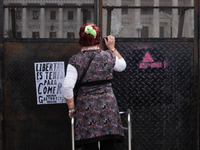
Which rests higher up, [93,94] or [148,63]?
[148,63]

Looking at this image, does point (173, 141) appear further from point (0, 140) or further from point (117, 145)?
point (0, 140)

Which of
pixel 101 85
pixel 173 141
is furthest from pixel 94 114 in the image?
pixel 173 141

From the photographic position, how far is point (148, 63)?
11.5ft

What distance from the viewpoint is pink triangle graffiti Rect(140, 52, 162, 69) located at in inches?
138

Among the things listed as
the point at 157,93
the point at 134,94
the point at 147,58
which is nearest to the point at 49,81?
the point at 134,94

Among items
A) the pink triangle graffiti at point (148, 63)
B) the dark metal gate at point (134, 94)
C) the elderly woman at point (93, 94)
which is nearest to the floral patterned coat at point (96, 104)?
the elderly woman at point (93, 94)

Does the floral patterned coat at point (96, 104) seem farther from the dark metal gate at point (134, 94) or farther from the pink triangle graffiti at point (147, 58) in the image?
the pink triangle graffiti at point (147, 58)

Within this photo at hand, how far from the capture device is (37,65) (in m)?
3.48

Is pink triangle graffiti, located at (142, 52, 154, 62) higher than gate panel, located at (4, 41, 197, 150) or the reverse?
higher

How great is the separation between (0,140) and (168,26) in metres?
2.96

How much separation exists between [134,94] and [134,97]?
0.04m

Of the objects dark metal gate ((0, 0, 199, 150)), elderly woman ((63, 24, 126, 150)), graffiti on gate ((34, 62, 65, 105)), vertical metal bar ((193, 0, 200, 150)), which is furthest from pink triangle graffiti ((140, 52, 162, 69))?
graffiti on gate ((34, 62, 65, 105))

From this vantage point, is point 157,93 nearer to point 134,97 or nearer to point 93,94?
point 134,97

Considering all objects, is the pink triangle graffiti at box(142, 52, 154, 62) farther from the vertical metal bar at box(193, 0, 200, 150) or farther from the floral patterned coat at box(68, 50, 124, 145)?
the floral patterned coat at box(68, 50, 124, 145)
